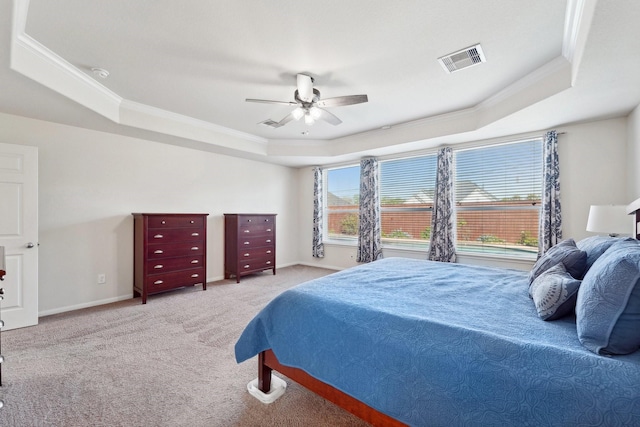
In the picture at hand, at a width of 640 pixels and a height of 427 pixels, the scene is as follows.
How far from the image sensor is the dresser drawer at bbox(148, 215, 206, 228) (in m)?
3.86

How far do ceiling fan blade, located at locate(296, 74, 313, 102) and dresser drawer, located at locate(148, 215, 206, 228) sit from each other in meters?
2.59

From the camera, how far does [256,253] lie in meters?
5.23

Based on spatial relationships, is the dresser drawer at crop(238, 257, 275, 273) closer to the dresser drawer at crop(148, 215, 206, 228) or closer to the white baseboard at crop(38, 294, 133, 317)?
the dresser drawer at crop(148, 215, 206, 228)

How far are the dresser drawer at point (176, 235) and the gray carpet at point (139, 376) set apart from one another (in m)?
0.98

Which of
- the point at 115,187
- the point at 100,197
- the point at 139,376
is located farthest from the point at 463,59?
the point at 100,197

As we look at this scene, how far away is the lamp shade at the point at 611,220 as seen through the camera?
2.44m

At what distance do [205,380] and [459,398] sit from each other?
1.76m

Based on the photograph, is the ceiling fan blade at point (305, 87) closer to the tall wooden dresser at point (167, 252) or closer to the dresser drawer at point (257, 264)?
the tall wooden dresser at point (167, 252)

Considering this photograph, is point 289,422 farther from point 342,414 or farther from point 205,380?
point 205,380

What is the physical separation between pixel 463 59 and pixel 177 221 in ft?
13.5

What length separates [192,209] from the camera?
475 cm

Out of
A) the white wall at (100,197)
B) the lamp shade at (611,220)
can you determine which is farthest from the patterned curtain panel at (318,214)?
the lamp shade at (611,220)

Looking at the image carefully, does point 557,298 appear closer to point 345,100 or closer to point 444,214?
point 345,100

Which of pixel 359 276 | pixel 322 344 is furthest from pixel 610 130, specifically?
pixel 322 344
